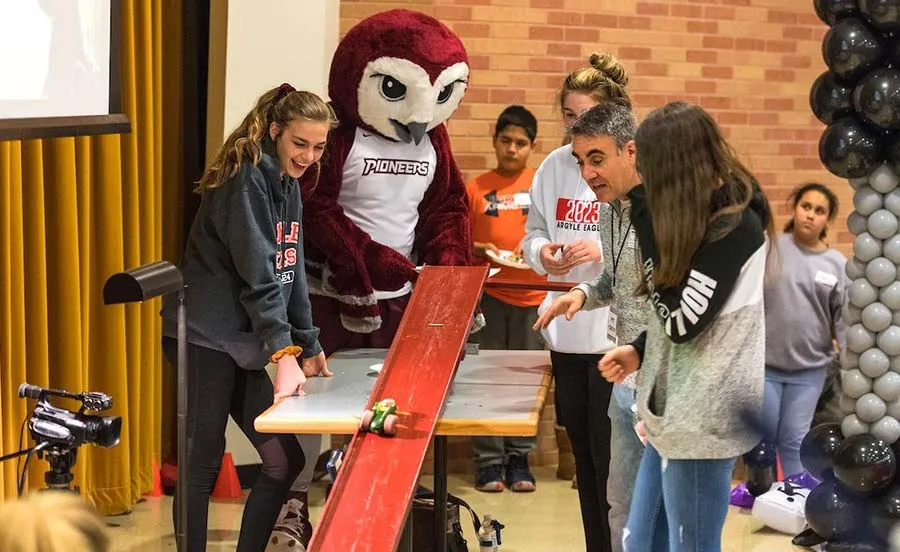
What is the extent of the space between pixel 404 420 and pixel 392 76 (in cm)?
148

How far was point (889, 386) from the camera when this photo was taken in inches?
151

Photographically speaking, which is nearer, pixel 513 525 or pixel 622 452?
pixel 622 452

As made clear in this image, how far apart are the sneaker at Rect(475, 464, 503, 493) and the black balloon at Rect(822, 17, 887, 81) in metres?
2.07

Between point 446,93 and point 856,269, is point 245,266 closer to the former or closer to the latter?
point 446,93

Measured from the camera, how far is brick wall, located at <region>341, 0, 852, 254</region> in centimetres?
528

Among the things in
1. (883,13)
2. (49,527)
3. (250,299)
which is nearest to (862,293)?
→ (883,13)

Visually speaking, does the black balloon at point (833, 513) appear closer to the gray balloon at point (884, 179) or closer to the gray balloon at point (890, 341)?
the gray balloon at point (890, 341)

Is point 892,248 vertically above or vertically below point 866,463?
above

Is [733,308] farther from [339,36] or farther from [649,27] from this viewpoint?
[649,27]

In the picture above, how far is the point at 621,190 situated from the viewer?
3.08 metres

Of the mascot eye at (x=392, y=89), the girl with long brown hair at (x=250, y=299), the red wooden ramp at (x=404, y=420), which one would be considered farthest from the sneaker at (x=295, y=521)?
the mascot eye at (x=392, y=89)

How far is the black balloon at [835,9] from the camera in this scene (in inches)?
149

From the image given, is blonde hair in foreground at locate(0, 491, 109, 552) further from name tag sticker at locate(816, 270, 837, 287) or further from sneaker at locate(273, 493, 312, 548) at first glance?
name tag sticker at locate(816, 270, 837, 287)

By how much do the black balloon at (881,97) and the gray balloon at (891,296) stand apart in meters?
0.48
